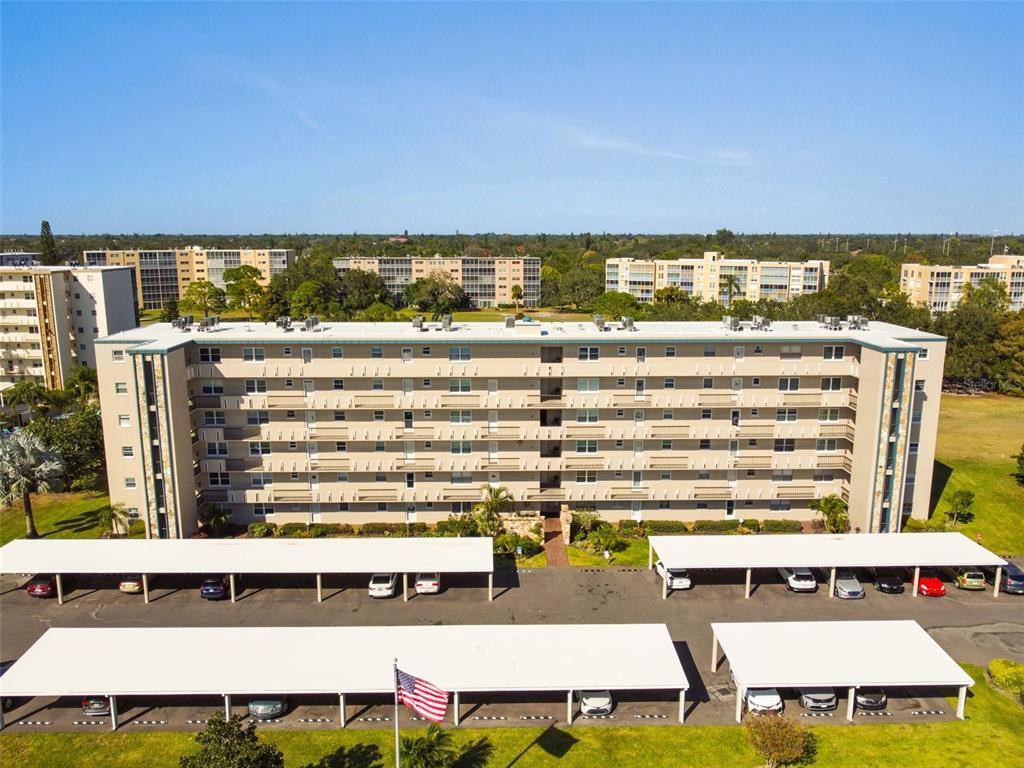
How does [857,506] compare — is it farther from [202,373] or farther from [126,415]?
[126,415]

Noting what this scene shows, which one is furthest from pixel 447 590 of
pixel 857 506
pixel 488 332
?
pixel 857 506

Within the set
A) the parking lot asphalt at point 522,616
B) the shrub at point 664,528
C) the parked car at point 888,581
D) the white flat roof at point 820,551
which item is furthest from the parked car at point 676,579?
the parked car at point 888,581

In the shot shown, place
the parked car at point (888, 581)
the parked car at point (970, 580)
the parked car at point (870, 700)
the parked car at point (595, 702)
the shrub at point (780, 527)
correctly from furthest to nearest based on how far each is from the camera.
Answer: the shrub at point (780, 527) → the parked car at point (970, 580) → the parked car at point (888, 581) → the parked car at point (870, 700) → the parked car at point (595, 702)

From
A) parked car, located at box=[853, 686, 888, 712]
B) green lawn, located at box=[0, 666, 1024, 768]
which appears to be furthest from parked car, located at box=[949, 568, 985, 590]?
parked car, located at box=[853, 686, 888, 712]

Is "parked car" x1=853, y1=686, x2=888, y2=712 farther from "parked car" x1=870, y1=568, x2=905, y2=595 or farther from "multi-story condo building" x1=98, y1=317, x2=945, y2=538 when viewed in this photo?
"multi-story condo building" x1=98, y1=317, x2=945, y2=538

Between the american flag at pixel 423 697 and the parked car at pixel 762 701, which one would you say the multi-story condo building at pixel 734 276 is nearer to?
the parked car at pixel 762 701

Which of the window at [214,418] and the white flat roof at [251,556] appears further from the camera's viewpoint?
the window at [214,418]
